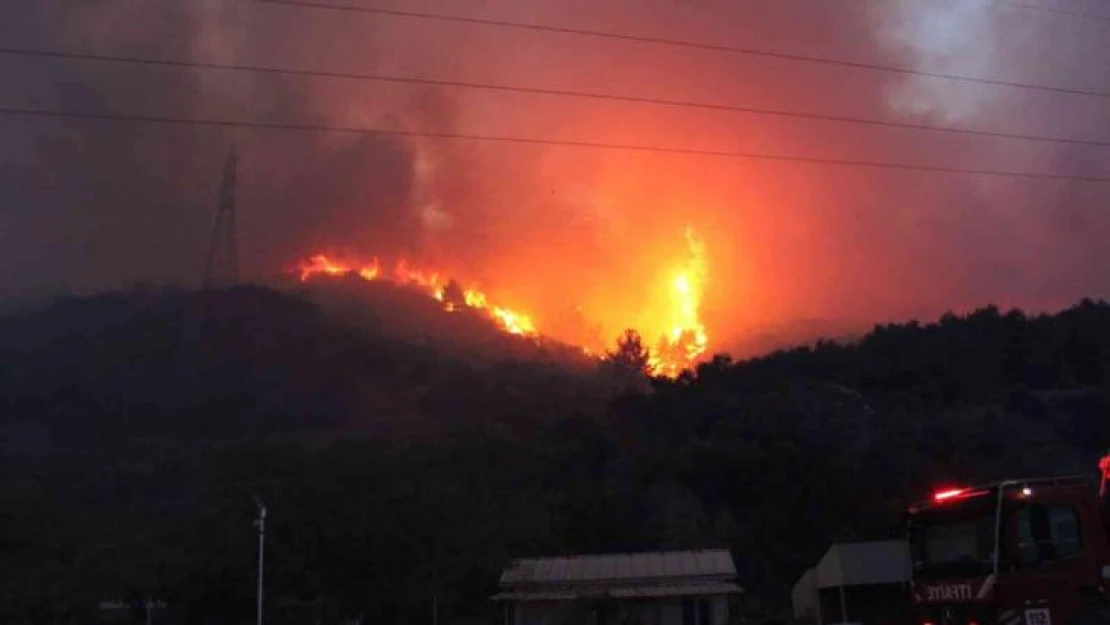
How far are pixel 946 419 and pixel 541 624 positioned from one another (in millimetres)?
69580

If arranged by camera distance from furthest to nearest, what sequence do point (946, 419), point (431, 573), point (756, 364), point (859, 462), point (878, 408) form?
1. point (756, 364)
2. point (878, 408)
3. point (946, 419)
4. point (859, 462)
5. point (431, 573)

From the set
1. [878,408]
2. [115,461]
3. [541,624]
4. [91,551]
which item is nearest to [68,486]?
[115,461]

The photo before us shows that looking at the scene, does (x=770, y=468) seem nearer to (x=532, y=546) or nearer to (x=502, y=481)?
(x=502, y=481)

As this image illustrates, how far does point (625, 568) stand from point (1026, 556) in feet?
123

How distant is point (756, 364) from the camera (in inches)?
5536

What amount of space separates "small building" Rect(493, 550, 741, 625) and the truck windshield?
31979mm

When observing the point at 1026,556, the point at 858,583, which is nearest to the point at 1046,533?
the point at 1026,556

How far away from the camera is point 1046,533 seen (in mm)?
15844

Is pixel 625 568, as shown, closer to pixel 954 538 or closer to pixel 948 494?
pixel 948 494

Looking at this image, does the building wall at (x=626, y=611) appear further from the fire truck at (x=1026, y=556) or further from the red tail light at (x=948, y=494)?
the fire truck at (x=1026, y=556)

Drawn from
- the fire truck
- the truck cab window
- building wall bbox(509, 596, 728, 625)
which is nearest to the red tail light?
the fire truck

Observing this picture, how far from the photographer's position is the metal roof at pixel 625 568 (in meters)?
50.3

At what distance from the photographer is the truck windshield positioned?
16156 mm

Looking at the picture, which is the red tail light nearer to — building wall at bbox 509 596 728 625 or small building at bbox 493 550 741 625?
small building at bbox 493 550 741 625
